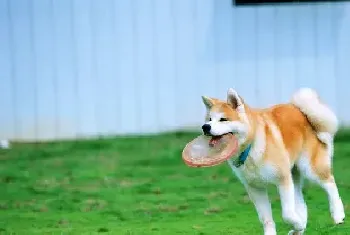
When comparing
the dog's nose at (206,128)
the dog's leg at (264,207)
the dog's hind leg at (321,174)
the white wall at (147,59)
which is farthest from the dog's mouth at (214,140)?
the white wall at (147,59)

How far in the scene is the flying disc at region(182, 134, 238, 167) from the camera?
748 cm

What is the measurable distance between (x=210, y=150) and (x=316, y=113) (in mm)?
975

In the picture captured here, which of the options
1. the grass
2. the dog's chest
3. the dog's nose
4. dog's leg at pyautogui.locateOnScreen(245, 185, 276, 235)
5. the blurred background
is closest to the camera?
the dog's nose

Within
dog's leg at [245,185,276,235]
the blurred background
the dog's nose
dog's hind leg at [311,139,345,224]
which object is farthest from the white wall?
the dog's nose

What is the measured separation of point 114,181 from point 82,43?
117 inches

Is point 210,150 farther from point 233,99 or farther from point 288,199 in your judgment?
point 288,199

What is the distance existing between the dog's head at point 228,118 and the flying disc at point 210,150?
2.6 inches

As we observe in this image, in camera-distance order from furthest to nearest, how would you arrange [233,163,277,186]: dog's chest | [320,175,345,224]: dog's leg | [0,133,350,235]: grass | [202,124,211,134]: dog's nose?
1. [0,133,350,235]: grass
2. [320,175,345,224]: dog's leg
3. [233,163,277,186]: dog's chest
4. [202,124,211,134]: dog's nose

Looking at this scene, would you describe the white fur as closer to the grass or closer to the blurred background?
the grass

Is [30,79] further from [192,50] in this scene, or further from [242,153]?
[242,153]

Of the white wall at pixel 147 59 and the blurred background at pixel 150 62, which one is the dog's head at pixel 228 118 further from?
the white wall at pixel 147 59

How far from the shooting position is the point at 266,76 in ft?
46.0

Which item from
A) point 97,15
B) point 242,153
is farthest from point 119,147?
point 242,153

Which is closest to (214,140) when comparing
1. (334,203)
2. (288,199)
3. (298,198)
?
(288,199)
